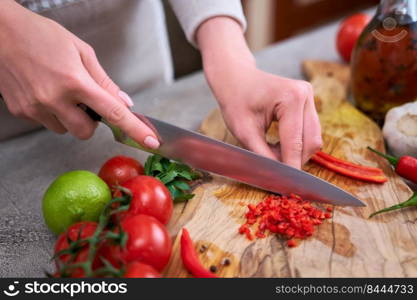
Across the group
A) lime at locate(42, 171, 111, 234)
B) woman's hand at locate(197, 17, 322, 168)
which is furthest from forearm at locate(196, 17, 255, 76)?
lime at locate(42, 171, 111, 234)

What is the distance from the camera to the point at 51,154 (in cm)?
138

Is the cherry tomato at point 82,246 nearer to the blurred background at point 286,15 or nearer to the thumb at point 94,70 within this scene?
the thumb at point 94,70

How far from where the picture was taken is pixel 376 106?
4.75ft

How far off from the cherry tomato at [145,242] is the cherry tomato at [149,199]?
6cm

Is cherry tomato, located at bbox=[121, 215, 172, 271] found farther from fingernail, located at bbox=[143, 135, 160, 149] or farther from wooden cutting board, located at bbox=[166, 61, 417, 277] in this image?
fingernail, located at bbox=[143, 135, 160, 149]

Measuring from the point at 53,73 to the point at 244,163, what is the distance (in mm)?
452

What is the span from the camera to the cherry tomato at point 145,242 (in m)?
0.86

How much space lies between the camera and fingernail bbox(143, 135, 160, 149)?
1.07 meters

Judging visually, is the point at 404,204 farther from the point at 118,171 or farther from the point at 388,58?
the point at 118,171

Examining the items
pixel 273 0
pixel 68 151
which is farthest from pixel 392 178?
pixel 273 0

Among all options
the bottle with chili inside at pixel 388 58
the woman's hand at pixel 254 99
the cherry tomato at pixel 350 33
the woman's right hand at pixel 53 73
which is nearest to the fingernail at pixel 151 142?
the woman's right hand at pixel 53 73

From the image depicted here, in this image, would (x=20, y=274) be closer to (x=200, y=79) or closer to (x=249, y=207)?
(x=249, y=207)

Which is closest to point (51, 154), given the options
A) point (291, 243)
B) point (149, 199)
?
point (149, 199)

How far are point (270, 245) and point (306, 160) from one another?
0.89 feet
